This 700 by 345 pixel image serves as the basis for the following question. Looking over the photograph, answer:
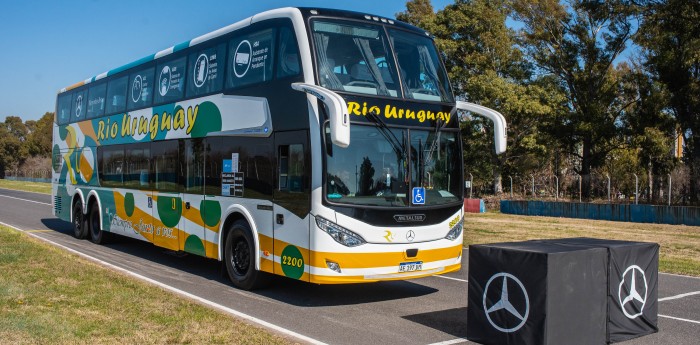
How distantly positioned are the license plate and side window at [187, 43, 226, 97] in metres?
4.58

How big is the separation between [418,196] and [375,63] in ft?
6.74

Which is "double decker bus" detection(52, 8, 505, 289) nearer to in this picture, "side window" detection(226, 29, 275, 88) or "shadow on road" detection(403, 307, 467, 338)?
"side window" detection(226, 29, 275, 88)

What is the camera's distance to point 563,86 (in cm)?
4000

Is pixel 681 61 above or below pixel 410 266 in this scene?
above

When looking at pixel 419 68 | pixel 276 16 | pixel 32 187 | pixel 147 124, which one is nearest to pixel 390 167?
pixel 419 68

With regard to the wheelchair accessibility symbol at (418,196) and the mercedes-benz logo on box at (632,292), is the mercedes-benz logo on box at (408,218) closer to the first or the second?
the wheelchair accessibility symbol at (418,196)

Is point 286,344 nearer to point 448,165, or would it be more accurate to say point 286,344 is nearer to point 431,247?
point 431,247

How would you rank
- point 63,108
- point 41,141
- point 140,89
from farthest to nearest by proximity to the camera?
point 41,141
point 63,108
point 140,89

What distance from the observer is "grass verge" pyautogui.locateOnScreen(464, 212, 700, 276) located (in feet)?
52.2

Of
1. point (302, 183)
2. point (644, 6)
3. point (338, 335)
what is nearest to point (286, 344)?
point (338, 335)

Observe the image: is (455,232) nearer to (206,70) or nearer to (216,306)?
(216,306)

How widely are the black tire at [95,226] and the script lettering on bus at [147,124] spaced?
6.22ft

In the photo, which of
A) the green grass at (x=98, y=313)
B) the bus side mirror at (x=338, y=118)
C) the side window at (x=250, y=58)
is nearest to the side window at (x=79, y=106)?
the green grass at (x=98, y=313)

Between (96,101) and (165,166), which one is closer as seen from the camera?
(165,166)
